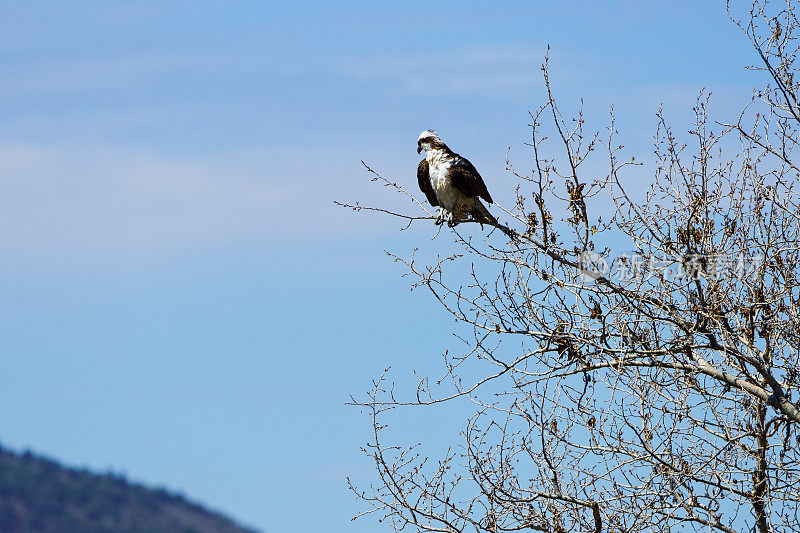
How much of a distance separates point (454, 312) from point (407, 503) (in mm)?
1968

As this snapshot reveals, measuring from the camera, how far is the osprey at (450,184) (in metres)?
11.7

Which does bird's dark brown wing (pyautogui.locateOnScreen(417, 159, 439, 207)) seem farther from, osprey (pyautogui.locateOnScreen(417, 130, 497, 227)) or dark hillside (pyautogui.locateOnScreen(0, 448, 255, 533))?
dark hillside (pyautogui.locateOnScreen(0, 448, 255, 533))

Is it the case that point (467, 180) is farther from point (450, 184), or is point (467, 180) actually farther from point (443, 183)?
point (443, 183)

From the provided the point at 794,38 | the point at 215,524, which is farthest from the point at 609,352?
the point at 215,524

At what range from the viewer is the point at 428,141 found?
12883 millimetres

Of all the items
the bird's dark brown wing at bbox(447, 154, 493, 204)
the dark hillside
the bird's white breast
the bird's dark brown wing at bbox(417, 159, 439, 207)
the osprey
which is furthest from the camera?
the dark hillside

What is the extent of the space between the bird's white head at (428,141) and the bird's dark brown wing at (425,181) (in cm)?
26

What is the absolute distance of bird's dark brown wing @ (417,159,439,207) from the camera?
12.6 m

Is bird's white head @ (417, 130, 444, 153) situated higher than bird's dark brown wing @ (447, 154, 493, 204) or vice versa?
bird's white head @ (417, 130, 444, 153)

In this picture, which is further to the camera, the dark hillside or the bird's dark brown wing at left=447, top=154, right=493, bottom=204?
the dark hillside

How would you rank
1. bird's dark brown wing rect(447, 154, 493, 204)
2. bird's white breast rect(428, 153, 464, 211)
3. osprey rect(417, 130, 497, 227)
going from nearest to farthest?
1. osprey rect(417, 130, 497, 227)
2. bird's dark brown wing rect(447, 154, 493, 204)
3. bird's white breast rect(428, 153, 464, 211)

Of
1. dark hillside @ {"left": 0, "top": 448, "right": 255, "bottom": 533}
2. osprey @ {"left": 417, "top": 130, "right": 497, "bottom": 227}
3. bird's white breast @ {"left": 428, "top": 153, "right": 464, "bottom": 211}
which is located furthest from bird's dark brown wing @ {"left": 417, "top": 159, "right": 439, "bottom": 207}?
dark hillside @ {"left": 0, "top": 448, "right": 255, "bottom": 533}

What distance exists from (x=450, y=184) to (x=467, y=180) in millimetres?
253

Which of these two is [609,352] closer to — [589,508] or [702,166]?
[589,508]
